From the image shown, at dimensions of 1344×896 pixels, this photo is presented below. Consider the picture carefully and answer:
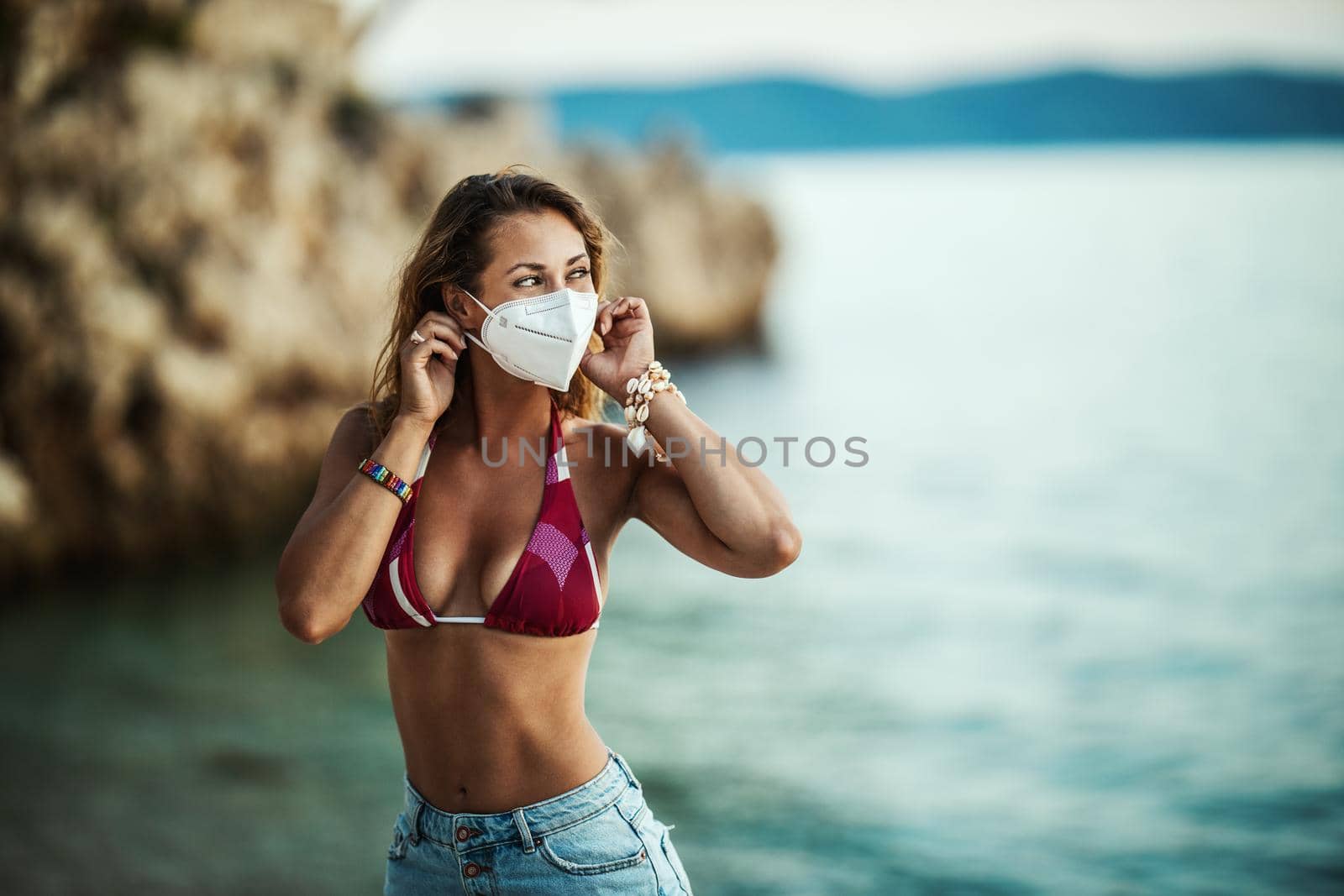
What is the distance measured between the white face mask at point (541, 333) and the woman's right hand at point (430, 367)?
71 mm

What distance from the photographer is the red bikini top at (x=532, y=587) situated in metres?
2.15

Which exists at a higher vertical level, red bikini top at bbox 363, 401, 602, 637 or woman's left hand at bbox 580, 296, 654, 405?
woman's left hand at bbox 580, 296, 654, 405

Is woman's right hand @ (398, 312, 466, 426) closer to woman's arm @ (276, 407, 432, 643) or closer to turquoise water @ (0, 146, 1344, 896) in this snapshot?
woman's arm @ (276, 407, 432, 643)

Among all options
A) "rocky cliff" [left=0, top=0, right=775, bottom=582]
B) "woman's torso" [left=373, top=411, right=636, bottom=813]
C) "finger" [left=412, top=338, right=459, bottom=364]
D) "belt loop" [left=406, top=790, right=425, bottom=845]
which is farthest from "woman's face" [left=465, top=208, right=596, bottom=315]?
"rocky cliff" [left=0, top=0, right=775, bottom=582]

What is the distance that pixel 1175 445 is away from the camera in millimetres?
21031

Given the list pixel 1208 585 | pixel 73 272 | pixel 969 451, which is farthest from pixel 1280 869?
pixel 969 451

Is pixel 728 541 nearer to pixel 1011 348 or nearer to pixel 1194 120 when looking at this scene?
pixel 1011 348

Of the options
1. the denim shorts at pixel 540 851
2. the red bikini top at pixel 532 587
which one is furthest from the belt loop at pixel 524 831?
the red bikini top at pixel 532 587

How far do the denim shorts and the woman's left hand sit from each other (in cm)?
76

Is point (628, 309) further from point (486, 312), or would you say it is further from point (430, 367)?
point (430, 367)

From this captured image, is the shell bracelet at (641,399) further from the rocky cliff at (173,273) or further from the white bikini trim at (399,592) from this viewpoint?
the rocky cliff at (173,273)

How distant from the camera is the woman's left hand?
233cm

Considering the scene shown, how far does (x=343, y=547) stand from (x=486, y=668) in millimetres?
346

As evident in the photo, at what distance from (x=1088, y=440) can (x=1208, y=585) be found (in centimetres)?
838
